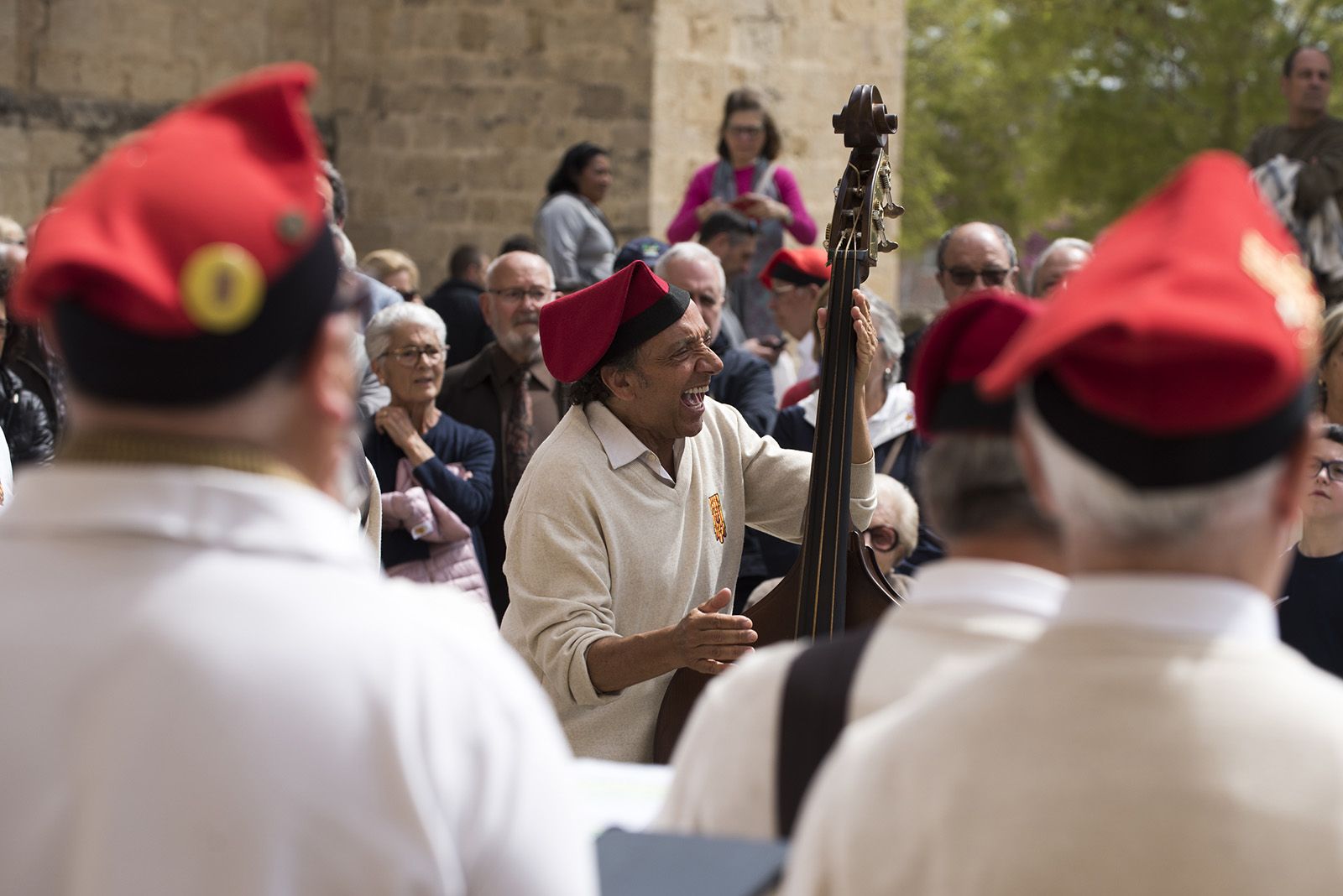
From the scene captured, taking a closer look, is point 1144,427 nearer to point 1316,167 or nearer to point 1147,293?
point 1147,293

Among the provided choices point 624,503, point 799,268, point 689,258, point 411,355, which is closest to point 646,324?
point 624,503

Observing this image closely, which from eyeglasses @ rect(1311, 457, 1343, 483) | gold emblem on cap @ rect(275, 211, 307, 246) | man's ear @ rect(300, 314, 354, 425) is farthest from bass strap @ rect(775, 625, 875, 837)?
eyeglasses @ rect(1311, 457, 1343, 483)

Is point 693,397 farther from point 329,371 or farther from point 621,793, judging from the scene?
point 329,371

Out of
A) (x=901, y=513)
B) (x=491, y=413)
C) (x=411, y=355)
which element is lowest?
(x=491, y=413)

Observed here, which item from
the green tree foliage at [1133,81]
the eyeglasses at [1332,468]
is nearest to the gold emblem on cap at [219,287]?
the eyeglasses at [1332,468]

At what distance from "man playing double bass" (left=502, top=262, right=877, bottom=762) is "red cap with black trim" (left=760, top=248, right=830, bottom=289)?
299 cm

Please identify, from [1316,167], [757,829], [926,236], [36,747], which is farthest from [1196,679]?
[926,236]

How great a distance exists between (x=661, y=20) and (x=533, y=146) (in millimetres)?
1156

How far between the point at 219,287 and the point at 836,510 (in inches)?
101

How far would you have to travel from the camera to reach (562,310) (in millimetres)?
4102

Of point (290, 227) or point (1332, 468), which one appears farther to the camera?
point (1332, 468)

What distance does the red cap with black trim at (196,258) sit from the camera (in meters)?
1.40

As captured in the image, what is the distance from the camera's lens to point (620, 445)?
399cm

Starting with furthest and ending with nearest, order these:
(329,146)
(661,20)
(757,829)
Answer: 1. (329,146)
2. (661,20)
3. (757,829)
